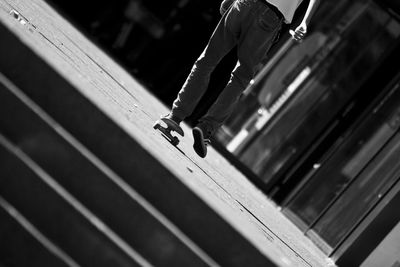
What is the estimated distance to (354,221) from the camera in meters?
8.54

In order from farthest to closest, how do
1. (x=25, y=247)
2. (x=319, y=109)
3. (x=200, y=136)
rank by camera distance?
(x=319, y=109)
(x=200, y=136)
(x=25, y=247)

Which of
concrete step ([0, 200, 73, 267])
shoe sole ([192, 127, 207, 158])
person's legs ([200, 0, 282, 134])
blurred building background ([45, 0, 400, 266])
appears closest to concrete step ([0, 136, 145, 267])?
concrete step ([0, 200, 73, 267])

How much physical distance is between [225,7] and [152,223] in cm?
240

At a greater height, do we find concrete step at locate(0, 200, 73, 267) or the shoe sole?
the shoe sole

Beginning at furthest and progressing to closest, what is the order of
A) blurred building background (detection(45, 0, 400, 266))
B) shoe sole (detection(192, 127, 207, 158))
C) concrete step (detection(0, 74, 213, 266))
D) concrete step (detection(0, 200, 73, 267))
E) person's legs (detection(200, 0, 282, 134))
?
blurred building background (detection(45, 0, 400, 266)) → shoe sole (detection(192, 127, 207, 158)) → person's legs (detection(200, 0, 282, 134)) → concrete step (detection(0, 74, 213, 266)) → concrete step (detection(0, 200, 73, 267))

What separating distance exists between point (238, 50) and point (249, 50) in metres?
0.12

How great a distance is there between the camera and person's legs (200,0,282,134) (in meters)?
5.30

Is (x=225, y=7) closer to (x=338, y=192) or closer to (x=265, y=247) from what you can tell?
(x=265, y=247)

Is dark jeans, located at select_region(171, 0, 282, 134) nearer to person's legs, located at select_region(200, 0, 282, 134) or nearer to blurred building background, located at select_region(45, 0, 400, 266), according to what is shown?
person's legs, located at select_region(200, 0, 282, 134)

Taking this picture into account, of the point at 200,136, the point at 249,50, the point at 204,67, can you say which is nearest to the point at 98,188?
the point at 200,136

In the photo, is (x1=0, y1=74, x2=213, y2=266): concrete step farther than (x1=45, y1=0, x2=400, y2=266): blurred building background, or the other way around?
(x1=45, y1=0, x2=400, y2=266): blurred building background

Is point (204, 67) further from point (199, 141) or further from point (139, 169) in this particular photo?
point (139, 169)

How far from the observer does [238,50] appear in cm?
546

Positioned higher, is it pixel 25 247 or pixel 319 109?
pixel 319 109
